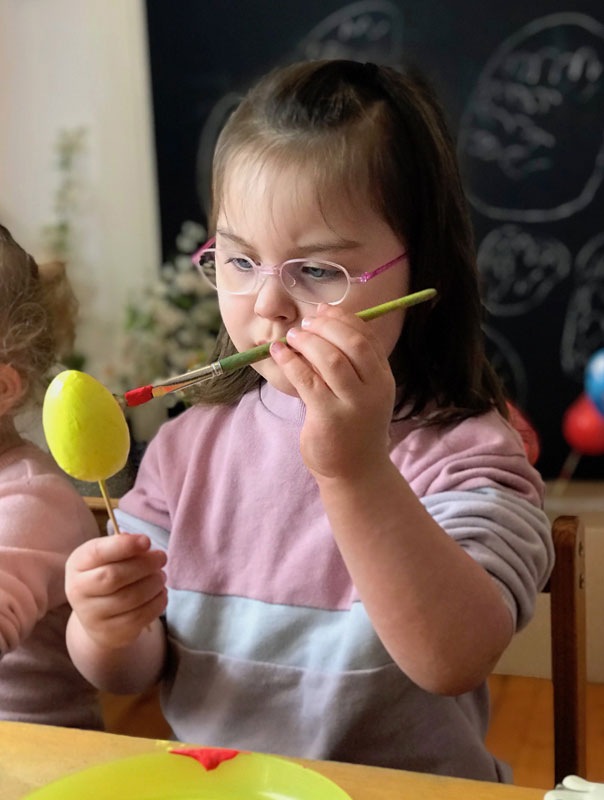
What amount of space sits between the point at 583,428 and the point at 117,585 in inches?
76.3

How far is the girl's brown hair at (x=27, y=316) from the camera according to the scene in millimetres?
1162

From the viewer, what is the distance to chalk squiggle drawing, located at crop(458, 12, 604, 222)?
108 inches

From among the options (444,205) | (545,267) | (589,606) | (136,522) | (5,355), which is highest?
(444,205)

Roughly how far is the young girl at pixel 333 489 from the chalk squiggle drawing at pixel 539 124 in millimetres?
1886

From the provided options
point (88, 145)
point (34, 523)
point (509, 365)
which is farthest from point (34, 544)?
point (88, 145)

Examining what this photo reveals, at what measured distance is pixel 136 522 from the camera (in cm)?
113

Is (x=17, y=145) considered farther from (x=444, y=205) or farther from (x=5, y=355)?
(x=444, y=205)

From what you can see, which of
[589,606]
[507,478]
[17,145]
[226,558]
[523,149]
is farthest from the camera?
[17,145]

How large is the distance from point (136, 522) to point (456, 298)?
450mm

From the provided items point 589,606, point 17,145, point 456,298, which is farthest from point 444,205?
point 17,145

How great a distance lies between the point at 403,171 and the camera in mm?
950

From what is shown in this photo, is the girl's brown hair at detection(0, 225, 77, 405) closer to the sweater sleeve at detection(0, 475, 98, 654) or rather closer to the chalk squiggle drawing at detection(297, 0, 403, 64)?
the sweater sleeve at detection(0, 475, 98, 654)

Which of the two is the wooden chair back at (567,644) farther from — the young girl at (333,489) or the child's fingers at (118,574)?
the child's fingers at (118,574)

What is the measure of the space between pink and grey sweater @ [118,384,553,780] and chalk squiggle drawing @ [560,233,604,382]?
1.90 m
